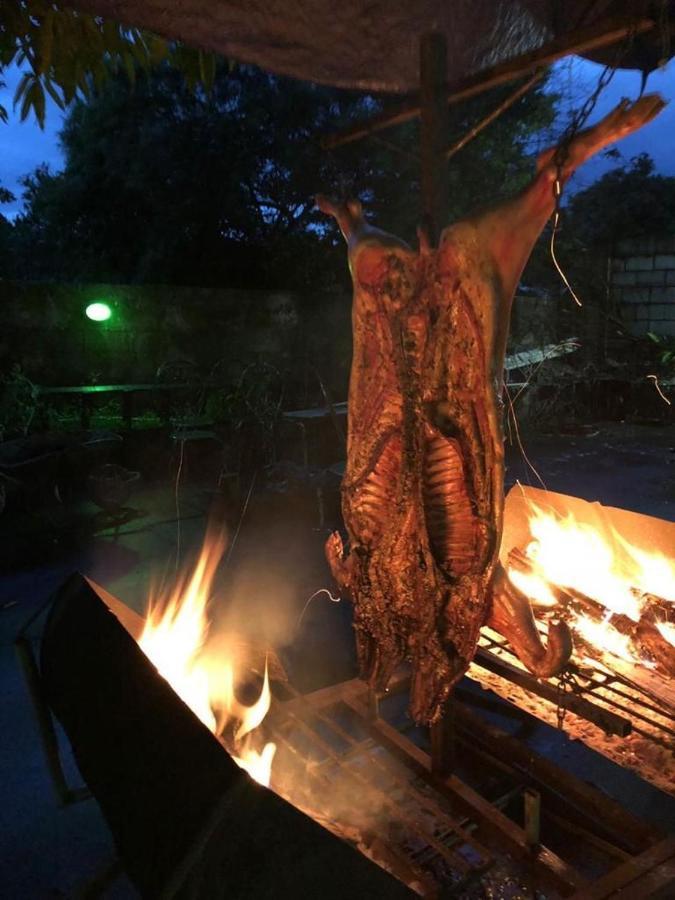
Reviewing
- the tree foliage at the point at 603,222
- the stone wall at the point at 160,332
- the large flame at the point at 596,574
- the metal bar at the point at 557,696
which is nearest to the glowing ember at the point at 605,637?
the large flame at the point at 596,574

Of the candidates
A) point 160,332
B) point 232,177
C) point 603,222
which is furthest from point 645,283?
point 160,332

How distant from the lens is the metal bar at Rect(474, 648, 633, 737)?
240 centimetres

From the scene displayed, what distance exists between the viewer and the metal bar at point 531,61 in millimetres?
1866

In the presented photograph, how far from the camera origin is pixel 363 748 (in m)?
3.25

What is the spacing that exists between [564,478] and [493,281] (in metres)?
8.31

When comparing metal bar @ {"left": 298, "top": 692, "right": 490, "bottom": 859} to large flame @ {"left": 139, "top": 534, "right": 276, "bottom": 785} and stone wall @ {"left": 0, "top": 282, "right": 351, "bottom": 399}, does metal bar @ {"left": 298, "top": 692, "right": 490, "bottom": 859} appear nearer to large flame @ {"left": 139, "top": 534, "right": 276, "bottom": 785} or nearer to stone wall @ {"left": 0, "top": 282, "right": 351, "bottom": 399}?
large flame @ {"left": 139, "top": 534, "right": 276, "bottom": 785}

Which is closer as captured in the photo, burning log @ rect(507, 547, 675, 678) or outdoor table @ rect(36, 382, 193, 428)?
burning log @ rect(507, 547, 675, 678)

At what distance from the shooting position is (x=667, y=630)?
2965 millimetres

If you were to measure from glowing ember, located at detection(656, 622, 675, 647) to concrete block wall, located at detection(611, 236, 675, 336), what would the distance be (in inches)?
559

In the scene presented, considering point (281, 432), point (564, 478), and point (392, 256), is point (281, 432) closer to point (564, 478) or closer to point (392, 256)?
point (564, 478)

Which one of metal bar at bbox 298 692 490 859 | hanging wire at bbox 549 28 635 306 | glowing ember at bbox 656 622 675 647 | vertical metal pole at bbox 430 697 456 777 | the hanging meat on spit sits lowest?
metal bar at bbox 298 692 490 859

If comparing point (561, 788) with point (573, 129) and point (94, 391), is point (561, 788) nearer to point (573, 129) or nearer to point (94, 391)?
point (573, 129)

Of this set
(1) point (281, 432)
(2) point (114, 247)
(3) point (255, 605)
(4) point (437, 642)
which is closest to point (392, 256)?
(4) point (437, 642)

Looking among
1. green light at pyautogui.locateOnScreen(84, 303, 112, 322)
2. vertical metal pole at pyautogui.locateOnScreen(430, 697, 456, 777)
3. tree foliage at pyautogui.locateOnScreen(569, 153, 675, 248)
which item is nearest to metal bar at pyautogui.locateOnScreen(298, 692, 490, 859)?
vertical metal pole at pyautogui.locateOnScreen(430, 697, 456, 777)
